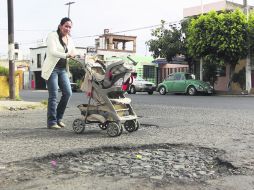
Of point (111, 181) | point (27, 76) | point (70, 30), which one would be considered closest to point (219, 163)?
point (111, 181)

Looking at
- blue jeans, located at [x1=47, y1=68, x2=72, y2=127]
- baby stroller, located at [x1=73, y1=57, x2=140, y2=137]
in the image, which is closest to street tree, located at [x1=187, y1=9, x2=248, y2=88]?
blue jeans, located at [x1=47, y1=68, x2=72, y2=127]

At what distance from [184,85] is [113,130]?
20701mm

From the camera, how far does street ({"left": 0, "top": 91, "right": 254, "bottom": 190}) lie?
3678 millimetres

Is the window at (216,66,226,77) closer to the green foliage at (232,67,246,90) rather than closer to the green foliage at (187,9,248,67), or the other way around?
the green foliage at (232,67,246,90)

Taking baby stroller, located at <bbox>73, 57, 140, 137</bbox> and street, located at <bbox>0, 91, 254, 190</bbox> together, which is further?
baby stroller, located at <bbox>73, 57, 140, 137</bbox>

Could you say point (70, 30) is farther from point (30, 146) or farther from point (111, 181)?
point (111, 181)

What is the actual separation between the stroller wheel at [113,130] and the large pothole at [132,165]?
932 mm

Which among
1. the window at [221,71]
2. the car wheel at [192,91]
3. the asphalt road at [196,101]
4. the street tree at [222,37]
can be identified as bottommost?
the asphalt road at [196,101]

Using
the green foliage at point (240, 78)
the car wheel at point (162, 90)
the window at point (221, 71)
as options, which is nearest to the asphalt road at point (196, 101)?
the car wheel at point (162, 90)

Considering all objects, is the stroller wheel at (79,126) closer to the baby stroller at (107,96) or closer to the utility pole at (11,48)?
the baby stroller at (107,96)

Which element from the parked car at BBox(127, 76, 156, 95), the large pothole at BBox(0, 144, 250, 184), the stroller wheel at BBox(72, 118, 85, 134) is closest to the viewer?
the large pothole at BBox(0, 144, 250, 184)

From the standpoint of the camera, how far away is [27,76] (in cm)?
6109

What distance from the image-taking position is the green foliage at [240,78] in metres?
30.0

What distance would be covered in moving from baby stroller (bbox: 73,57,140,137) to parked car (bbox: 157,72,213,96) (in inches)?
771
